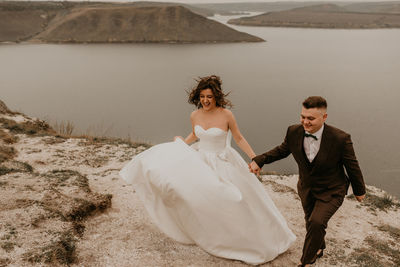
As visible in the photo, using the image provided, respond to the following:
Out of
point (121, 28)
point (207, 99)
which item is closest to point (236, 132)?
point (207, 99)

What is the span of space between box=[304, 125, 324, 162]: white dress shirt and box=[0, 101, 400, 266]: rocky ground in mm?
1683

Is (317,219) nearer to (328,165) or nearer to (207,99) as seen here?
(328,165)

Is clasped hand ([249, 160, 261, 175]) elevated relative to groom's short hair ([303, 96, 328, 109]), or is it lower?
lower

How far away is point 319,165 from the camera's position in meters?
3.59

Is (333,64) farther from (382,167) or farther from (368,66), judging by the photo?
(382,167)

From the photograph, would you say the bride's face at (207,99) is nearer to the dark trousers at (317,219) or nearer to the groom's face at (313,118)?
the groom's face at (313,118)

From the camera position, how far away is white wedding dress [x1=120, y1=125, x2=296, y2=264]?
155 inches

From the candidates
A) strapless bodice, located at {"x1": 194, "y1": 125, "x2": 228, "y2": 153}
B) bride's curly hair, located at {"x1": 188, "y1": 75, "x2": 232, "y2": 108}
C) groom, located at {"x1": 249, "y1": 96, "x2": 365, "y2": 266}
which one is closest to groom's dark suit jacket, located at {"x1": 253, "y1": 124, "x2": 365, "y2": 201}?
groom, located at {"x1": 249, "y1": 96, "x2": 365, "y2": 266}

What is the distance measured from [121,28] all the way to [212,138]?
77660 millimetres

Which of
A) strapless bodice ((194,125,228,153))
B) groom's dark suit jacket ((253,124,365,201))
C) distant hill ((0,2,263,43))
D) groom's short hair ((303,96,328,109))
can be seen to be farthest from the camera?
distant hill ((0,2,263,43))

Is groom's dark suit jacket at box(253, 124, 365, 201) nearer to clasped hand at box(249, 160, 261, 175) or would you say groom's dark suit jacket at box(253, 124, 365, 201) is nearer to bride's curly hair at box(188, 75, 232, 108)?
clasped hand at box(249, 160, 261, 175)

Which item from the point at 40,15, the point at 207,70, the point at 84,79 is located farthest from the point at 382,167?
the point at 40,15

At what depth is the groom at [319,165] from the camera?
3469 mm

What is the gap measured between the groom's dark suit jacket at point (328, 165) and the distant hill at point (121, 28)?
7065cm
